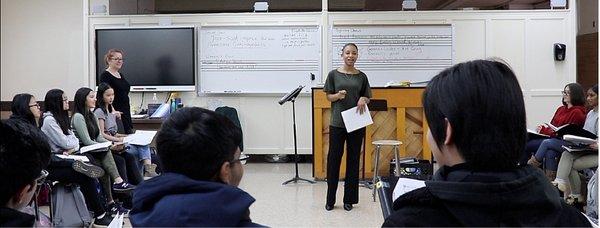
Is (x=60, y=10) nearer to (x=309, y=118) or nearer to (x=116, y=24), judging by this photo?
(x=116, y=24)

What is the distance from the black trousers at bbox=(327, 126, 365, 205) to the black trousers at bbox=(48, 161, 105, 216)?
1816 mm

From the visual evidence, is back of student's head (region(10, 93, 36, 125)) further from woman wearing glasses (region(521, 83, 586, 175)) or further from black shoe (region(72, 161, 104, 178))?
woman wearing glasses (region(521, 83, 586, 175))

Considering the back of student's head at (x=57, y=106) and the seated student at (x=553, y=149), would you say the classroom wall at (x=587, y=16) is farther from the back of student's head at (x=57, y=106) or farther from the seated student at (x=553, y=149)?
the back of student's head at (x=57, y=106)

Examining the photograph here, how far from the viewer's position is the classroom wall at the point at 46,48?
7742 mm

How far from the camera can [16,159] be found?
53.2 inches

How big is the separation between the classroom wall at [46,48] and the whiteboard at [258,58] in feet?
5.88

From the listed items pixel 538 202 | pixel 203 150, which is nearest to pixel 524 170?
pixel 538 202

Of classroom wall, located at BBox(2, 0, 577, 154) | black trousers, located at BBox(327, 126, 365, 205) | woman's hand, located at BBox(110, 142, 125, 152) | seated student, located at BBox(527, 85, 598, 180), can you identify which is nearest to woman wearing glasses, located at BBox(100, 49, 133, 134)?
woman's hand, located at BBox(110, 142, 125, 152)

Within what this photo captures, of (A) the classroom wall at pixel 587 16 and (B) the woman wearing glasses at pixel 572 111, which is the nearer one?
(B) the woman wearing glasses at pixel 572 111

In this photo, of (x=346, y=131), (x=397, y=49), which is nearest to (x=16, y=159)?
(x=346, y=131)

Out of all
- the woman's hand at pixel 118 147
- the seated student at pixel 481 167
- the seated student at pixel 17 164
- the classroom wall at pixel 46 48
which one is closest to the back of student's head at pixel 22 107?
the woman's hand at pixel 118 147

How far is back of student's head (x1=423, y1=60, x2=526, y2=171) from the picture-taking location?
1020 millimetres

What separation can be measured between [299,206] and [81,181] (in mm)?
1824

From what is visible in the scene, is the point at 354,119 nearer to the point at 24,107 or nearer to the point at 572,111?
the point at 572,111
